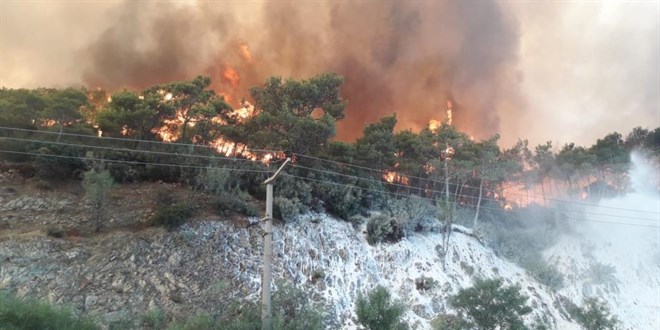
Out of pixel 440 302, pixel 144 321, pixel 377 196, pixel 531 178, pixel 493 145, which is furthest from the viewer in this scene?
pixel 531 178

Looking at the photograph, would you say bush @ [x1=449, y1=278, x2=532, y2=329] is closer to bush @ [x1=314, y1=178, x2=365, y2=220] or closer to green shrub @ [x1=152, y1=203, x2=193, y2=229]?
bush @ [x1=314, y1=178, x2=365, y2=220]

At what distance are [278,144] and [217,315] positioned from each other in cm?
1896

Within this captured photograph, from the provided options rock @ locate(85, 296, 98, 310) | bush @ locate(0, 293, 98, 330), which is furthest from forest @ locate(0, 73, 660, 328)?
bush @ locate(0, 293, 98, 330)

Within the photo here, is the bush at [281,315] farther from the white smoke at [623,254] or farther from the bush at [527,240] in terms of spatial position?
the white smoke at [623,254]

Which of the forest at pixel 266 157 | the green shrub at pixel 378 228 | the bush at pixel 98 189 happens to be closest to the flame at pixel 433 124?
the forest at pixel 266 157

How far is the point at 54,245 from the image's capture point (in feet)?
89.9

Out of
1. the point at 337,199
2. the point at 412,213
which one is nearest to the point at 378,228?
the point at 337,199

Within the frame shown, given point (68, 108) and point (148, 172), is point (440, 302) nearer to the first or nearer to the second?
point (148, 172)

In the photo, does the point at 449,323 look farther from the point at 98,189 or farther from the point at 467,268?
the point at 98,189

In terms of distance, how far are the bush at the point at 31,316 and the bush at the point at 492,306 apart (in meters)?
21.5

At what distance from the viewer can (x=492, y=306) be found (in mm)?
28500

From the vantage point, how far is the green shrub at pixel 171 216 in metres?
31.4

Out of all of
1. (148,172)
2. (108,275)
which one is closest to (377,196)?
(148,172)

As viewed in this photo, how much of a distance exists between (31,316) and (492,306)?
23.8 metres
